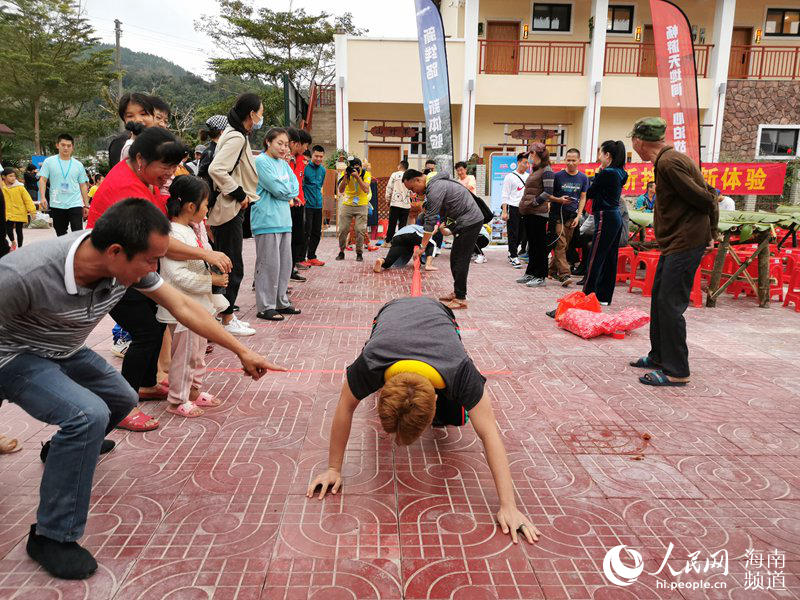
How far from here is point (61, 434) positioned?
1988mm

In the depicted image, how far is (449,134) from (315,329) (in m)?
8.22

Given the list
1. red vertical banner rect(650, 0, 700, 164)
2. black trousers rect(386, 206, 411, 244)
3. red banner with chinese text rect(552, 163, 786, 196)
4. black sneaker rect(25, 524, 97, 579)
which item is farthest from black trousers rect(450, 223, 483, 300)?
red banner with chinese text rect(552, 163, 786, 196)

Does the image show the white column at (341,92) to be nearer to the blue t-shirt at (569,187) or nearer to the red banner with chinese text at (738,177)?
the red banner with chinese text at (738,177)

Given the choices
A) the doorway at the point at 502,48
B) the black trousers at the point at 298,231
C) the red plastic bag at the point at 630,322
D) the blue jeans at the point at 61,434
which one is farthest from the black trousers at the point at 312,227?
the doorway at the point at 502,48

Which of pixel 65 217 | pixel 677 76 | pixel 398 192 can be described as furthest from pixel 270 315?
pixel 677 76

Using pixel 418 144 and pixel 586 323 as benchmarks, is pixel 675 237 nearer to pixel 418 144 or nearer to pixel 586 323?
pixel 586 323

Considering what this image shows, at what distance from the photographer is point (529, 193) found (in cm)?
758

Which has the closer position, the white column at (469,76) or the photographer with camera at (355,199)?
the photographer with camera at (355,199)

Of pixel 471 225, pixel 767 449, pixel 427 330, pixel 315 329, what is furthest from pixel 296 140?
pixel 767 449

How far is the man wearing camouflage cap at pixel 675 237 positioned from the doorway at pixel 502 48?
14.7 metres

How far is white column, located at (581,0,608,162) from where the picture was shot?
16312 mm

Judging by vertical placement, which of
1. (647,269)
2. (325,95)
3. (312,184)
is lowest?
(647,269)

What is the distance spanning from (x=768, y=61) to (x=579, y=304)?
1744 cm

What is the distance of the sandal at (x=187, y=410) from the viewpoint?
3361 mm
